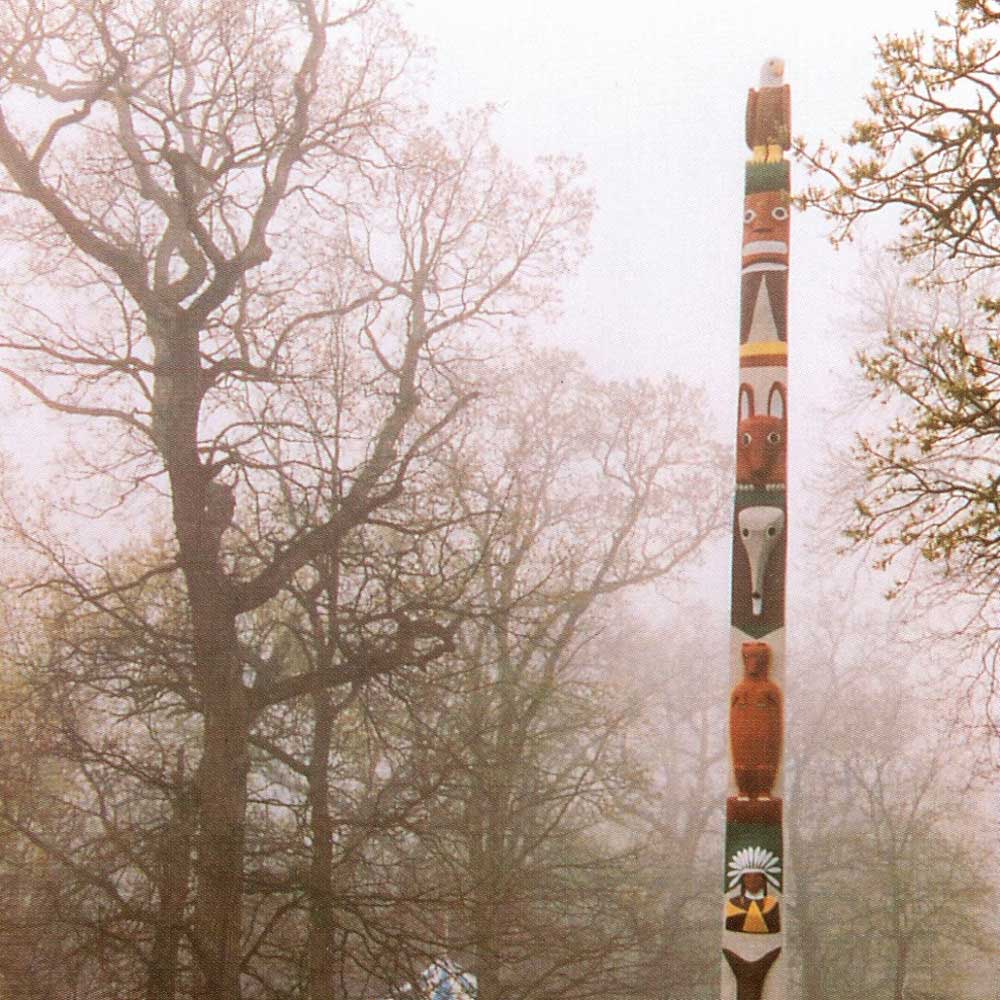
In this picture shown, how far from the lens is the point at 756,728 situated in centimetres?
643

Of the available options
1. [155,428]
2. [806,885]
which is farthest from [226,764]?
[806,885]

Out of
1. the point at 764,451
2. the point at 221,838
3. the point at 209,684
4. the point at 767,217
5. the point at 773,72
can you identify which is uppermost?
the point at 773,72

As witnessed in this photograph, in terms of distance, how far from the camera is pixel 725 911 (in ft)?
20.6

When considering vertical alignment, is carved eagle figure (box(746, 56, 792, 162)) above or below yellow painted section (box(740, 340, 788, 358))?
above

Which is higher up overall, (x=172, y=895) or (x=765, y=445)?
(x=765, y=445)

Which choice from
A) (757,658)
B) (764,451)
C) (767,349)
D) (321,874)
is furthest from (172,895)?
(767,349)

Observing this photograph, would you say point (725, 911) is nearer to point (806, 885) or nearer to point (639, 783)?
point (639, 783)

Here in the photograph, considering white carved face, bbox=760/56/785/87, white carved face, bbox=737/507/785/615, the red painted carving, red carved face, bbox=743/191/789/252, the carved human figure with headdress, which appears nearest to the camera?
the carved human figure with headdress

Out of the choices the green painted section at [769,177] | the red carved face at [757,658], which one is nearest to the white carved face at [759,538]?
the red carved face at [757,658]

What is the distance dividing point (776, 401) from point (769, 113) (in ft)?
5.47

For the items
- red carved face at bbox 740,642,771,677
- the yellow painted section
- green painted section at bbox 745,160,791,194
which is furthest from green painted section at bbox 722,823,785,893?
green painted section at bbox 745,160,791,194

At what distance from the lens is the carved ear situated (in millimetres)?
6746

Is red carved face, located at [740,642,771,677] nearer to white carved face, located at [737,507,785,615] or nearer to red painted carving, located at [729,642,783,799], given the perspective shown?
red painted carving, located at [729,642,783,799]

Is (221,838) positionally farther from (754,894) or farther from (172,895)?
(754,894)
